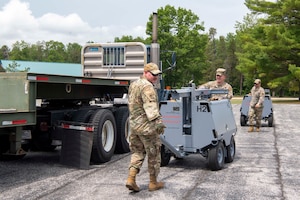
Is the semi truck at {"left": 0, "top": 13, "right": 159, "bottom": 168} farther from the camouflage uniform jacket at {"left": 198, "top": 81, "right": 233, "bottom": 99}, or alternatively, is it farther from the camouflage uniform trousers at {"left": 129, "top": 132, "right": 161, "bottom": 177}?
the camouflage uniform jacket at {"left": 198, "top": 81, "right": 233, "bottom": 99}

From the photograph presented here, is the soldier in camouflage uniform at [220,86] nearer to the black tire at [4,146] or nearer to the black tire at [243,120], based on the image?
the black tire at [4,146]

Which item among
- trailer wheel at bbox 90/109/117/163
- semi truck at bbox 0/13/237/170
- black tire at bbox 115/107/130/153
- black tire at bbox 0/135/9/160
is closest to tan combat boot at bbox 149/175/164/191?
semi truck at bbox 0/13/237/170

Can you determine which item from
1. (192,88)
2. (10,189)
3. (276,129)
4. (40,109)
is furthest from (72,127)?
(276,129)

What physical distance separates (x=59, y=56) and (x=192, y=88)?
380ft

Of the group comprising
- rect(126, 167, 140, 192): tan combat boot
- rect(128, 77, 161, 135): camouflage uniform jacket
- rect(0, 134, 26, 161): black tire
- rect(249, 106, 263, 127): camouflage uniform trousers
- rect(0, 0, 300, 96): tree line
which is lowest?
rect(126, 167, 140, 192): tan combat boot

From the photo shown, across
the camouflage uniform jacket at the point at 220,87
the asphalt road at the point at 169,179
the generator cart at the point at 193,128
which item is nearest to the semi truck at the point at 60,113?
the asphalt road at the point at 169,179

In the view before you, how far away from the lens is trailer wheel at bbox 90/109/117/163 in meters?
7.59

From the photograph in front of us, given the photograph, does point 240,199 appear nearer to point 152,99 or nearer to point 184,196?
point 184,196

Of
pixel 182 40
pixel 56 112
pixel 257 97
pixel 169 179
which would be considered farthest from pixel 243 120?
pixel 182 40

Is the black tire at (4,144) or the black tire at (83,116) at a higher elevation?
the black tire at (83,116)

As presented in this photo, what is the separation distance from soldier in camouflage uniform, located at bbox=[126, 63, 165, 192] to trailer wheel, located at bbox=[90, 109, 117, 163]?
1764 mm

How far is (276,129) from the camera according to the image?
46.6 feet

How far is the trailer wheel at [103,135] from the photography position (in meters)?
7.59

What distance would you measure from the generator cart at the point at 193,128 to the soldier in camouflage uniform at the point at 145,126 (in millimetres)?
1458
